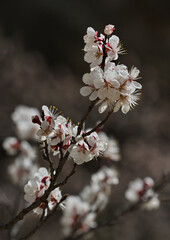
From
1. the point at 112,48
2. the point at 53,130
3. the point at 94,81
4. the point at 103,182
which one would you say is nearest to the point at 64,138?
the point at 53,130

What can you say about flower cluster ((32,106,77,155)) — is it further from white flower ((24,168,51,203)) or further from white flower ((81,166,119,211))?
white flower ((81,166,119,211))

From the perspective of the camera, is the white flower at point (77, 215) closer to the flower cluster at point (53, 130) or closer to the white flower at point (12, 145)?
the white flower at point (12, 145)

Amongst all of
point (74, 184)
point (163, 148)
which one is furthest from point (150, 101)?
point (74, 184)

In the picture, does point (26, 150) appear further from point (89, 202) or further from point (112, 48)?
point (112, 48)

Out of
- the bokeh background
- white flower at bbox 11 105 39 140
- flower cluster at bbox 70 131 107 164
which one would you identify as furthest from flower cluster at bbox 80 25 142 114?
the bokeh background

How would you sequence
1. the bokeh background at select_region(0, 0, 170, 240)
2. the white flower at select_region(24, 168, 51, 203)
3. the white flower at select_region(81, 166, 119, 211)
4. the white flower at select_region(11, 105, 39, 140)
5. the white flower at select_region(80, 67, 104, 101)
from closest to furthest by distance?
the white flower at select_region(80, 67, 104, 101), the white flower at select_region(24, 168, 51, 203), the white flower at select_region(81, 166, 119, 211), the white flower at select_region(11, 105, 39, 140), the bokeh background at select_region(0, 0, 170, 240)

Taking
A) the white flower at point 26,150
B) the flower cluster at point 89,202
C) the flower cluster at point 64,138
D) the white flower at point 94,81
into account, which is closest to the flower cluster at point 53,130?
the flower cluster at point 64,138

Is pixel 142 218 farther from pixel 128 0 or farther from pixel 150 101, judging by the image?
pixel 128 0
